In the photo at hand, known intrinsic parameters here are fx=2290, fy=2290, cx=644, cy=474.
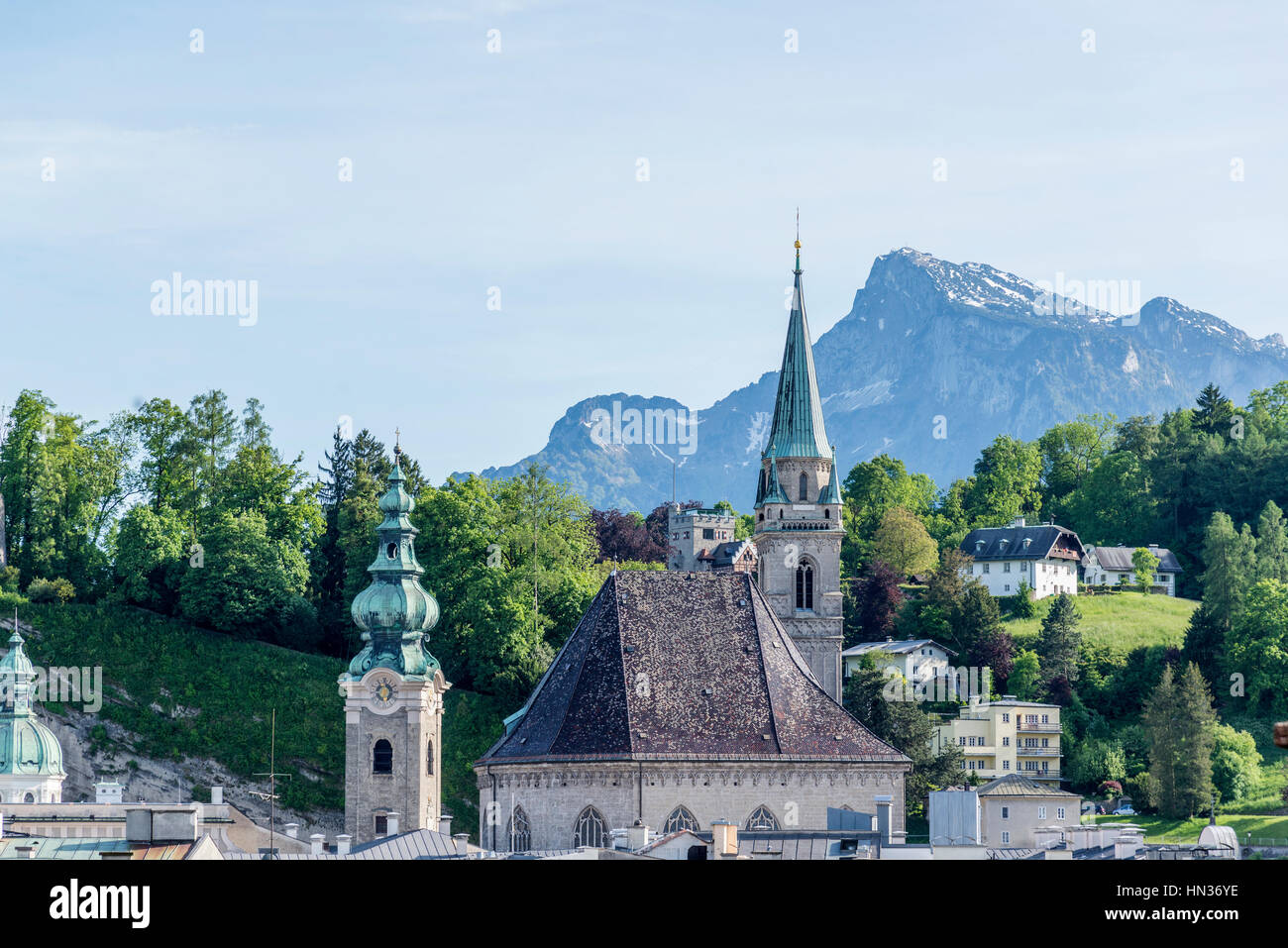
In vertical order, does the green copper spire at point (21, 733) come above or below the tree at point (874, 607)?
below

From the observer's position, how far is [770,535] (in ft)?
306

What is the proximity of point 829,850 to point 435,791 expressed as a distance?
22641 mm

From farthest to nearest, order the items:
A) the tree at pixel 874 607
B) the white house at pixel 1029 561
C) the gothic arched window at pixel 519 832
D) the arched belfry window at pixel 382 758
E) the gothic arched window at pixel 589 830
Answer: the white house at pixel 1029 561, the tree at pixel 874 607, the arched belfry window at pixel 382 758, the gothic arched window at pixel 519 832, the gothic arched window at pixel 589 830

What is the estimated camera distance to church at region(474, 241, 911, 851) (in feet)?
233

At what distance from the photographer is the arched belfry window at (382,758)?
7638 cm

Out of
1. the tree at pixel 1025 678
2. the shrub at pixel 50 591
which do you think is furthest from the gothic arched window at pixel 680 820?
the tree at pixel 1025 678

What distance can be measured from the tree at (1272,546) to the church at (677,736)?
52537 millimetres

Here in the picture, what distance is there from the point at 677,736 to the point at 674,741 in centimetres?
25

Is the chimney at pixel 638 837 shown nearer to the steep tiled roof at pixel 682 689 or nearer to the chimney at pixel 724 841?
the chimney at pixel 724 841

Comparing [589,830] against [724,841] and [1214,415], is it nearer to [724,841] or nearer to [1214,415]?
[724,841]

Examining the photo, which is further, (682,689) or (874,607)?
(874,607)

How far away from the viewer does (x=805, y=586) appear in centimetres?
9256

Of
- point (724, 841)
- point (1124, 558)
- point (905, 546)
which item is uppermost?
point (905, 546)

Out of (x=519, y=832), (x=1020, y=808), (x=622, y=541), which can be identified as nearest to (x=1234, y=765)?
(x=1020, y=808)
